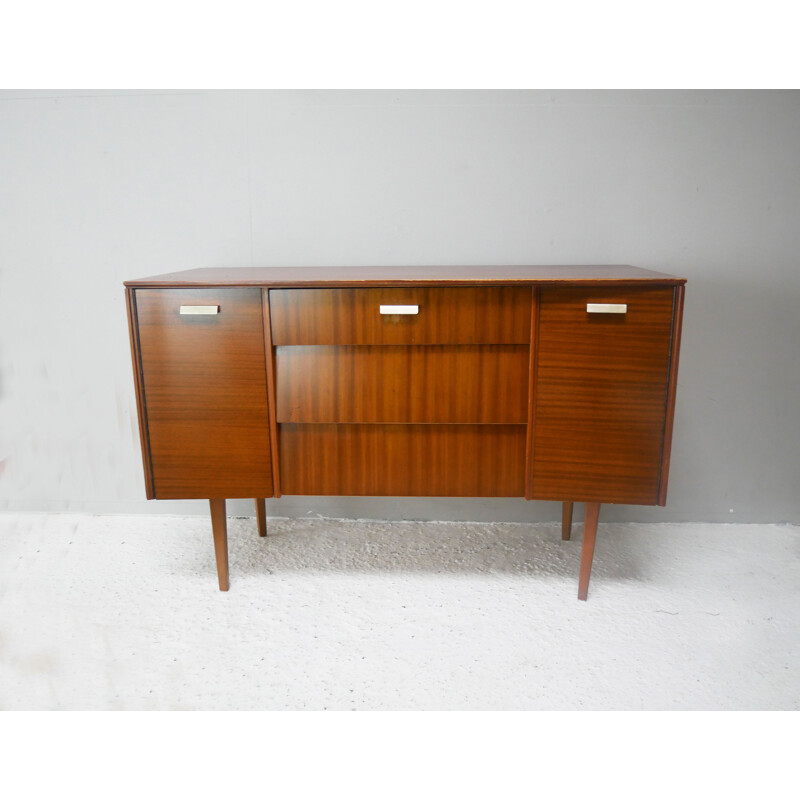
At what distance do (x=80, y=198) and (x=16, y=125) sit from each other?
314 millimetres

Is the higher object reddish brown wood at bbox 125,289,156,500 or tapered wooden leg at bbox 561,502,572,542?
reddish brown wood at bbox 125,289,156,500

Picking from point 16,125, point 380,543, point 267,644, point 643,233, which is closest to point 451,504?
point 380,543

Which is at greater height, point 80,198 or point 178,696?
point 80,198

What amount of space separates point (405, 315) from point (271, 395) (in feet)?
1.38

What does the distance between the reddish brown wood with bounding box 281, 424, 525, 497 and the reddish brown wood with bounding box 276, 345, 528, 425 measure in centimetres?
5

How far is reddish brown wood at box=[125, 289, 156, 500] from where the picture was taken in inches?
67.2

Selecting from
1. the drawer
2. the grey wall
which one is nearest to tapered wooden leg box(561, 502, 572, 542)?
the grey wall

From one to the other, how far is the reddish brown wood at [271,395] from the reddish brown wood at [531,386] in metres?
0.68

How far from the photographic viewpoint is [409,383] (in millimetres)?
1724

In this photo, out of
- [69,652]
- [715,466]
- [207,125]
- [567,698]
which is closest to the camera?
[567,698]

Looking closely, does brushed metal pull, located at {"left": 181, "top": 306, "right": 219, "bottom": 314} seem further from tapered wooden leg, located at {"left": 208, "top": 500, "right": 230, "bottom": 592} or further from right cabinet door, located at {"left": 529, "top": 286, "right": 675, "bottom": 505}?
right cabinet door, located at {"left": 529, "top": 286, "right": 675, "bottom": 505}

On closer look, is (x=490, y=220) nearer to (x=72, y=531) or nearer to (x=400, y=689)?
(x=400, y=689)

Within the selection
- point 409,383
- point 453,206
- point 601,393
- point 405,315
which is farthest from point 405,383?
point 453,206

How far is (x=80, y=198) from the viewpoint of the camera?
7.37ft
